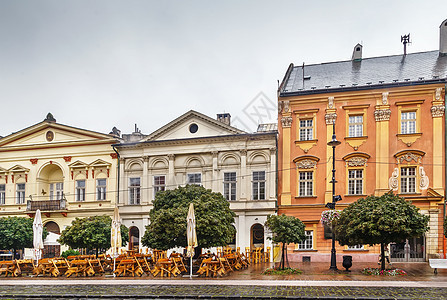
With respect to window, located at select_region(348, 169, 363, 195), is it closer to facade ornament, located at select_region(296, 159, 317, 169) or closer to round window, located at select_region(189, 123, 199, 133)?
facade ornament, located at select_region(296, 159, 317, 169)

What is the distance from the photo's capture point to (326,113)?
30.4 meters

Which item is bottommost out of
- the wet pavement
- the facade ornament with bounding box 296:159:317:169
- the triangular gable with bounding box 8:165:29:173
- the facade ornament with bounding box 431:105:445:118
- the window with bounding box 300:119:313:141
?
the wet pavement

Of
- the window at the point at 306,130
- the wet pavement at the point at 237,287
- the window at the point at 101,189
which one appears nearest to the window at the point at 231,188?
the window at the point at 306,130

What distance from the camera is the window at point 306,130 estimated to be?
102ft

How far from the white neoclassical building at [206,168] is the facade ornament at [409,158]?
782 centimetres

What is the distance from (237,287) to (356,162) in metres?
16.2

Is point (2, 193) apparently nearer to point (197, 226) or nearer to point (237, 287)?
point (197, 226)

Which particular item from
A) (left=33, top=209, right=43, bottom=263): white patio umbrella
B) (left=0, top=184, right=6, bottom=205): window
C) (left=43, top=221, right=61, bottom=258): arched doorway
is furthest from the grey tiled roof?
(left=0, top=184, right=6, bottom=205): window

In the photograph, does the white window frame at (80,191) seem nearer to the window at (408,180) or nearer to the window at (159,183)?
the window at (159,183)

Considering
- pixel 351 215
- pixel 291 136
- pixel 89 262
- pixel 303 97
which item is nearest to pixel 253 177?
pixel 291 136

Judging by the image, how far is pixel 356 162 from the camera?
29812 millimetres

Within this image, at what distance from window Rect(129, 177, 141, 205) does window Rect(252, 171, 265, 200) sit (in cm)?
872

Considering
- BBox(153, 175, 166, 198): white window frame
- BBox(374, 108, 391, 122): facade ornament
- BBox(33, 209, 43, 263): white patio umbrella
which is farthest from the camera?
BBox(153, 175, 166, 198): white window frame

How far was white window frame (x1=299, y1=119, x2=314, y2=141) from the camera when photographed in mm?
30938
